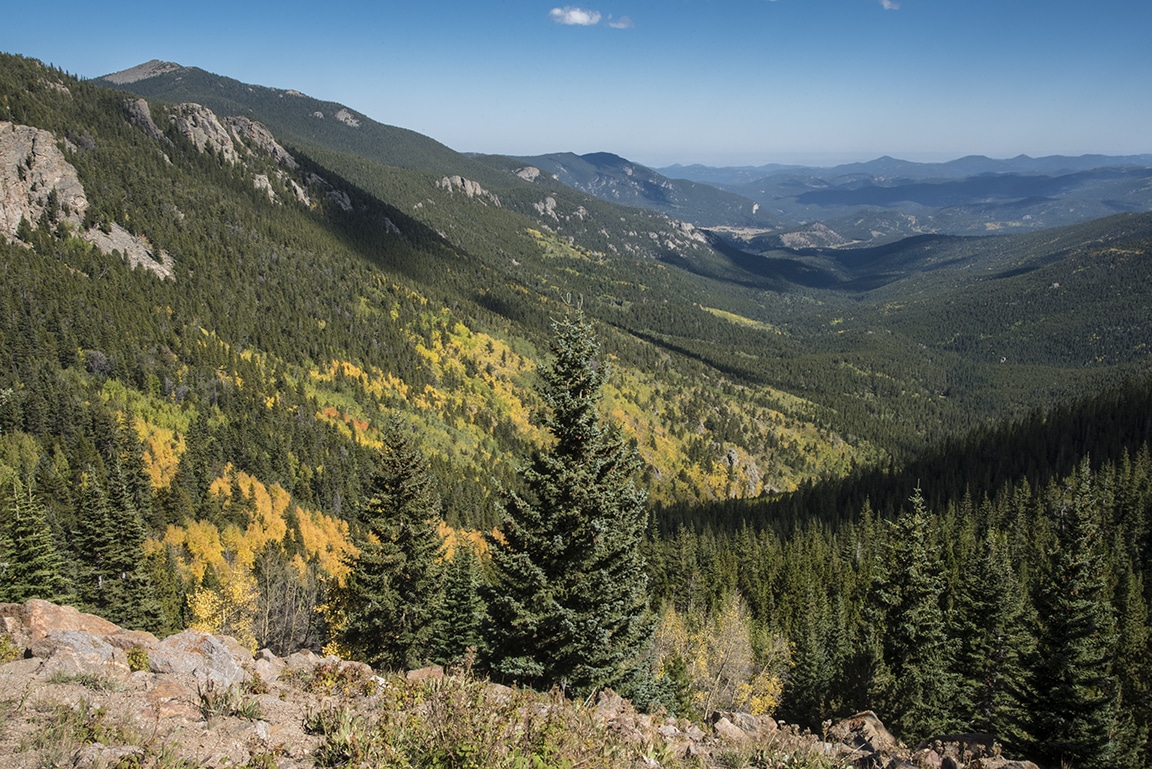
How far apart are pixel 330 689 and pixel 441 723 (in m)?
4.65

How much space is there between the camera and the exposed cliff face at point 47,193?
11694 centimetres

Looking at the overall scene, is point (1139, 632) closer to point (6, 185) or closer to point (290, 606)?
point (290, 606)

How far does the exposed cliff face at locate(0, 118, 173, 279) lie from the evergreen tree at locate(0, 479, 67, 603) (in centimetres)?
10865

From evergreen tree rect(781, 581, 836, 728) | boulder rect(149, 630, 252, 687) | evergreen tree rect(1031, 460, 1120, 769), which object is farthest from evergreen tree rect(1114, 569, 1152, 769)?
boulder rect(149, 630, 252, 687)

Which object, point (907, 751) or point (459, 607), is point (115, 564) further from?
point (907, 751)

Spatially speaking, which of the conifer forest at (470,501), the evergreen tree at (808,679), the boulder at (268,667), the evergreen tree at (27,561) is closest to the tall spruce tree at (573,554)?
the conifer forest at (470,501)

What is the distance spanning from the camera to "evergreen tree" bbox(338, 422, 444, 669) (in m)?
28.1

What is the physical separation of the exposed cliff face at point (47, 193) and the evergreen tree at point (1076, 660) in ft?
496

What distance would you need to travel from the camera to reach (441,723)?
8078 millimetres

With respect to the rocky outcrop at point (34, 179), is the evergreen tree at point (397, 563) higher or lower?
lower

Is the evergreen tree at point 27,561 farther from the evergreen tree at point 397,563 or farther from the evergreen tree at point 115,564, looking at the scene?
the evergreen tree at point 397,563

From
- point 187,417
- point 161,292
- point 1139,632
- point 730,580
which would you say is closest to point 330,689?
point 1139,632

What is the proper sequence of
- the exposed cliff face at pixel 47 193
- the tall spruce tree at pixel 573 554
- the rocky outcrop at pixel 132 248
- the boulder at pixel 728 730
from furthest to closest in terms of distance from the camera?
the rocky outcrop at pixel 132 248
the exposed cliff face at pixel 47 193
the tall spruce tree at pixel 573 554
the boulder at pixel 728 730

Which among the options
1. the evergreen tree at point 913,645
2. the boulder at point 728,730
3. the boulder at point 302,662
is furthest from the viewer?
the evergreen tree at point 913,645
